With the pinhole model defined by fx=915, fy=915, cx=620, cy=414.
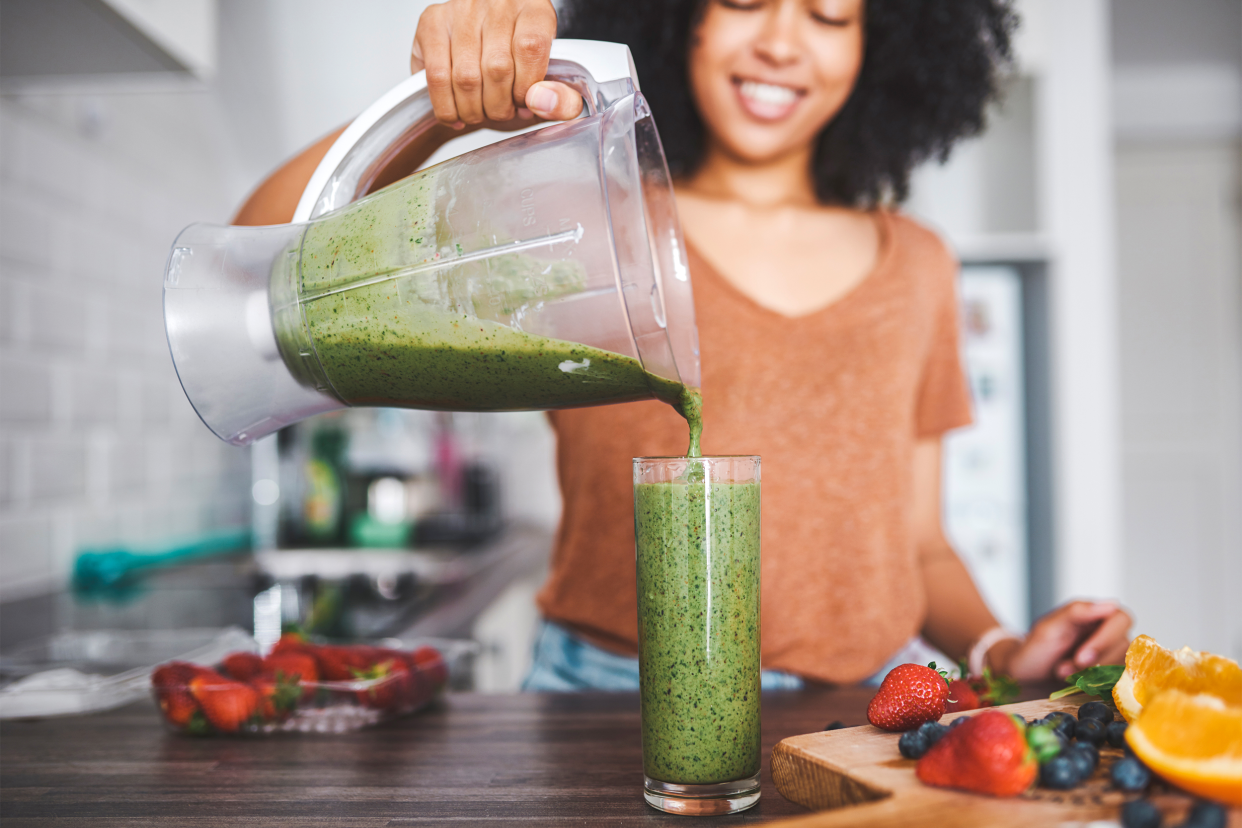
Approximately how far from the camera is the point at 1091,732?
585 millimetres

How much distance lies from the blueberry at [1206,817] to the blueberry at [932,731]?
14 cm

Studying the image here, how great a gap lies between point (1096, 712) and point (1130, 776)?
0.12 meters

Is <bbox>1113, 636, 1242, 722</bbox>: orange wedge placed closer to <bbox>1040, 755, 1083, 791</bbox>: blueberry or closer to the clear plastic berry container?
<bbox>1040, 755, 1083, 791</bbox>: blueberry

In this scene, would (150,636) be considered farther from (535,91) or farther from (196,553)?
(196,553)

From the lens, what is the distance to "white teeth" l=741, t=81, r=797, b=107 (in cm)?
113

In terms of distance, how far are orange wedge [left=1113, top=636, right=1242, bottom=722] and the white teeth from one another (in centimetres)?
76

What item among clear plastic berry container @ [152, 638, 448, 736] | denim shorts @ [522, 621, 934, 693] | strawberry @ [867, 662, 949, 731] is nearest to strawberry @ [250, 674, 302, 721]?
clear plastic berry container @ [152, 638, 448, 736]

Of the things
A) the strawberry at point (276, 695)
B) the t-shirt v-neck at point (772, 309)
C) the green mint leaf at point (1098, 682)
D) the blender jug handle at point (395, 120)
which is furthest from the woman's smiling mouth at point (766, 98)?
the strawberry at point (276, 695)

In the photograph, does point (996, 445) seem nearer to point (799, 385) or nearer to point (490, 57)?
point (799, 385)

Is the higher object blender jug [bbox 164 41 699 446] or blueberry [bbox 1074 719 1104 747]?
blender jug [bbox 164 41 699 446]

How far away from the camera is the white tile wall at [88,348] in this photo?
1.48 metres

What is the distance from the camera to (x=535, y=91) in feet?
2.18

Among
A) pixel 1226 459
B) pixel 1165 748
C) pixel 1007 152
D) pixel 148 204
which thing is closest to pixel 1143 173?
pixel 1226 459

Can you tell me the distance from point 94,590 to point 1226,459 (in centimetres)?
421
